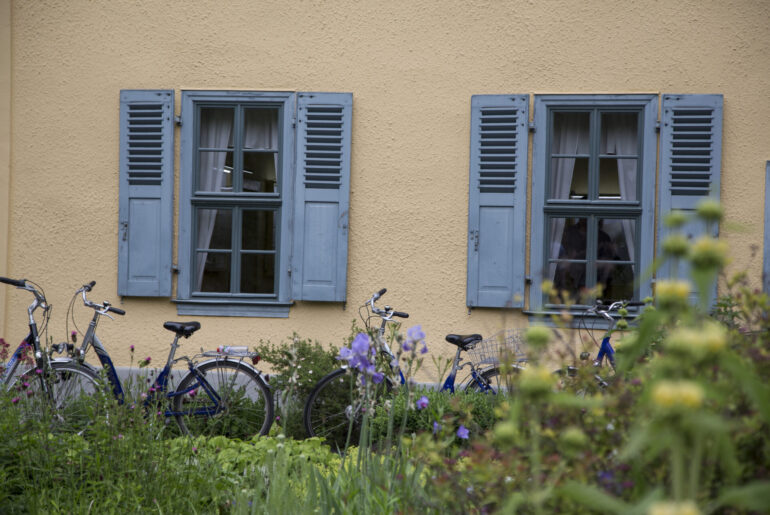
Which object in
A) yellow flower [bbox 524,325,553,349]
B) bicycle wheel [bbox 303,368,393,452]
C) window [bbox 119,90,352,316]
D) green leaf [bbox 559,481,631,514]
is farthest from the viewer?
window [bbox 119,90,352,316]

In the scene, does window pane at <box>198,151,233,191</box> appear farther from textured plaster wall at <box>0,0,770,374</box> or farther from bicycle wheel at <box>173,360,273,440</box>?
bicycle wheel at <box>173,360,273,440</box>

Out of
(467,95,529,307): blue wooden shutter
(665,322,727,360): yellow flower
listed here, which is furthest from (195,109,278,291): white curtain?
(665,322,727,360): yellow flower

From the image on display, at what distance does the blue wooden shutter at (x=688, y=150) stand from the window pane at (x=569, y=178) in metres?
0.62

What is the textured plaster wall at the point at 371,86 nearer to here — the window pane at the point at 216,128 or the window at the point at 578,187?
the window at the point at 578,187

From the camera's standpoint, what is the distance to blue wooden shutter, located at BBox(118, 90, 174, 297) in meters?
6.36

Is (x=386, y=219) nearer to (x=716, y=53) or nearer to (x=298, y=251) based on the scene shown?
(x=298, y=251)

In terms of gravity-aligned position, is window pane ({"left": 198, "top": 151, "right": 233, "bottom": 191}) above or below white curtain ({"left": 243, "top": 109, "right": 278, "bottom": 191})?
below

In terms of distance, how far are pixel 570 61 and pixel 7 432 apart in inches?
199

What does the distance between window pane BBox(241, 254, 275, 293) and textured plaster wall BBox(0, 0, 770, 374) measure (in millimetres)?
309

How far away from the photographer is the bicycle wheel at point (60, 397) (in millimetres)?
3580

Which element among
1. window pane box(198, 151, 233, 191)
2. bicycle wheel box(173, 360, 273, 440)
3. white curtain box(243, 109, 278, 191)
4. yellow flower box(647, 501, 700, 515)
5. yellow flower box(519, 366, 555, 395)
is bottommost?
bicycle wheel box(173, 360, 273, 440)

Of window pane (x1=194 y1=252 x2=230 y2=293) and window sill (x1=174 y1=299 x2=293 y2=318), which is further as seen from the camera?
window pane (x1=194 y1=252 x2=230 y2=293)

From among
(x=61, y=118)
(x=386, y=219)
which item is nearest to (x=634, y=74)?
(x=386, y=219)

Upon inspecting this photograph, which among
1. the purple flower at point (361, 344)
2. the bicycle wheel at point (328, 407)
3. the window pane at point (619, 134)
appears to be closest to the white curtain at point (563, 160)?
the window pane at point (619, 134)
